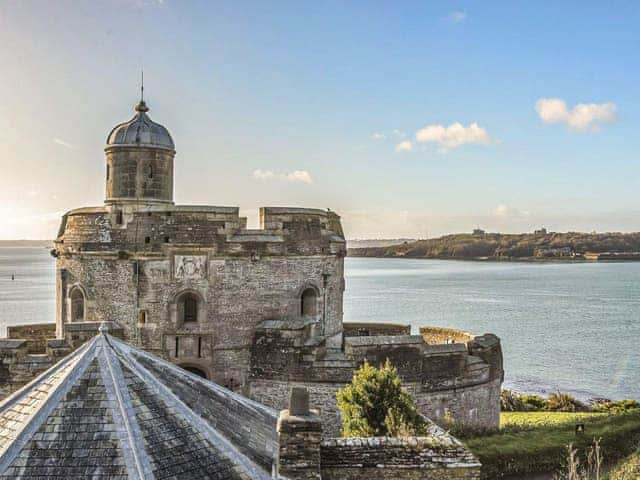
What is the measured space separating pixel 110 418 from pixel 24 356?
10.3 metres

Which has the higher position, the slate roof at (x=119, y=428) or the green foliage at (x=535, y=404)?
the slate roof at (x=119, y=428)

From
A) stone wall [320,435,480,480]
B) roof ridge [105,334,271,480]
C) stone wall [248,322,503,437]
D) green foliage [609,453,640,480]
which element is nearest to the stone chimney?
roof ridge [105,334,271,480]

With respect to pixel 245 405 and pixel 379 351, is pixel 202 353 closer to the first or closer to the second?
pixel 379 351

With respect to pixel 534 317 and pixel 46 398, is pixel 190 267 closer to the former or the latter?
pixel 46 398

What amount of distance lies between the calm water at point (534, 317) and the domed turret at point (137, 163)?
71.9 feet

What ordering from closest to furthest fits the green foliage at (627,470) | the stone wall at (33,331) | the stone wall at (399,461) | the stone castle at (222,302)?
1. the stone wall at (399,461)
2. the green foliage at (627,470)
3. the stone castle at (222,302)
4. the stone wall at (33,331)

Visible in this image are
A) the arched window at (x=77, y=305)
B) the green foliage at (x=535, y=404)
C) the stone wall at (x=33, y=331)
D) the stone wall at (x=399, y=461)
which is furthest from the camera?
the green foliage at (x=535, y=404)

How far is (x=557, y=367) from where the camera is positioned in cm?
3722

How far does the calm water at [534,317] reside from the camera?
115 ft

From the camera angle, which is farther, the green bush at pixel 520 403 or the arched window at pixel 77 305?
the green bush at pixel 520 403

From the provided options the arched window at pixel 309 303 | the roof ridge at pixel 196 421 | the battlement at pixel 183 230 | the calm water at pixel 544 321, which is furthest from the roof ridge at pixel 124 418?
the calm water at pixel 544 321

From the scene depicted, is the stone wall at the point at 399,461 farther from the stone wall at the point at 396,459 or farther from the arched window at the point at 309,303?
the arched window at the point at 309,303

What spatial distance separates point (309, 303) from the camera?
730 inches

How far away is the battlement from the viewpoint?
666 inches
